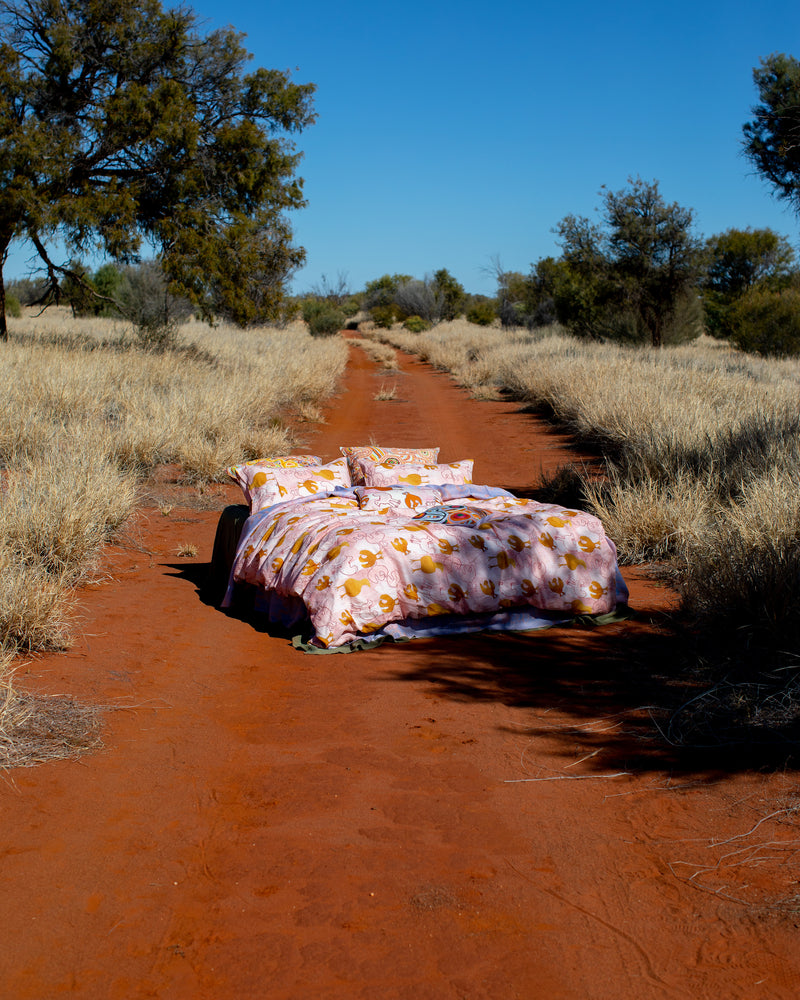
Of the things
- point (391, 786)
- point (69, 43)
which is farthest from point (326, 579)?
point (69, 43)

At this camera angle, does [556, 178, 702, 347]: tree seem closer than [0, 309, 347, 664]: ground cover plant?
No

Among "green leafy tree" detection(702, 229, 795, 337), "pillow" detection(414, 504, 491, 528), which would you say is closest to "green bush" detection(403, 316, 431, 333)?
"green leafy tree" detection(702, 229, 795, 337)

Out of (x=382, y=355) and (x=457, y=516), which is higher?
(x=382, y=355)

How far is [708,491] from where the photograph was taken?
303 inches

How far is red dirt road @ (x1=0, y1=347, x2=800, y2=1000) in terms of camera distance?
2.41 m

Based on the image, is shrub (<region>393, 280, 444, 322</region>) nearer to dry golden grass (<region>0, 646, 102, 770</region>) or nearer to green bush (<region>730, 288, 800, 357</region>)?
green bush (<region>730, 288, 800, 357</region>)

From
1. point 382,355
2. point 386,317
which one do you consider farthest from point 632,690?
point 386,317

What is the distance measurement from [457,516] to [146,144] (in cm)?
1389

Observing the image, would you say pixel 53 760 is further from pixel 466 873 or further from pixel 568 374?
pixel 568 374

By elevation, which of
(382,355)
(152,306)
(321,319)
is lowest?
(382,355)

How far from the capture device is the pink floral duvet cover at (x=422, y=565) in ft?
17.0

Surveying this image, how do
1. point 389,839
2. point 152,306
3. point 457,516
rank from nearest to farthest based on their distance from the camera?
point 389,839, point 457,516, point 152,306

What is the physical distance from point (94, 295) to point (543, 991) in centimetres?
A: 1876

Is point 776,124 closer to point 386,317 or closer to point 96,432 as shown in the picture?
point 96,432
